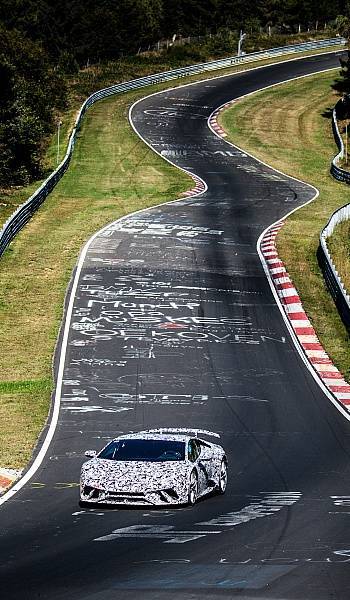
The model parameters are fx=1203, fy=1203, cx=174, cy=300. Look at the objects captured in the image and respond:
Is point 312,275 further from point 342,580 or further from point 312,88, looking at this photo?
point 312,88

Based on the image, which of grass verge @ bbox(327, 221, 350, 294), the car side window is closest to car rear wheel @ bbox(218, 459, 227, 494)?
the car side window

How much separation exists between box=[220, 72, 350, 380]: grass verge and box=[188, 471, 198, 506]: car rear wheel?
14.2 m

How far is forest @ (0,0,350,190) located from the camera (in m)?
65.2

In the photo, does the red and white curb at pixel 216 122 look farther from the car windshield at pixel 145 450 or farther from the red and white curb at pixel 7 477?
the car windshield at pixel 145 450

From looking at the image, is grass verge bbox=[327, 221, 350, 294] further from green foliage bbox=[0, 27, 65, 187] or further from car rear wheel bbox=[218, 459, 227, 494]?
car rear wheel bbox=[218, 459, 227, 494]

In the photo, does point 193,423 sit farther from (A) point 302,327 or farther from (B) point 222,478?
(A) point 302,327

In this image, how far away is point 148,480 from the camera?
18891 millimetres

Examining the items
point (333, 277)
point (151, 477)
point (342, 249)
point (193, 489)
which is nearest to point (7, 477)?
point (151, 477)

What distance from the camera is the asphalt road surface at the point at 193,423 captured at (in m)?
13.8

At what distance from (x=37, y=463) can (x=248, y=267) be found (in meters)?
23.6

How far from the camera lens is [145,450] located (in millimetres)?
20016

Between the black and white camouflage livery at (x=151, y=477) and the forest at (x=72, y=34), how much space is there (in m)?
43.8

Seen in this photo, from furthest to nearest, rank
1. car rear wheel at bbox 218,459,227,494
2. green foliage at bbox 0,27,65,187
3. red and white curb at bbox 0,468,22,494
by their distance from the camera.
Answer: green foliage at bbox 0,27,65,187, red and white curb at bbox 0,468,22,494, car rear wheel at bbox 218,459,227,494

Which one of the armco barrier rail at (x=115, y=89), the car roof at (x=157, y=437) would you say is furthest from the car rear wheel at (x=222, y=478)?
the armco barrier rail at (x=115, y=89)
